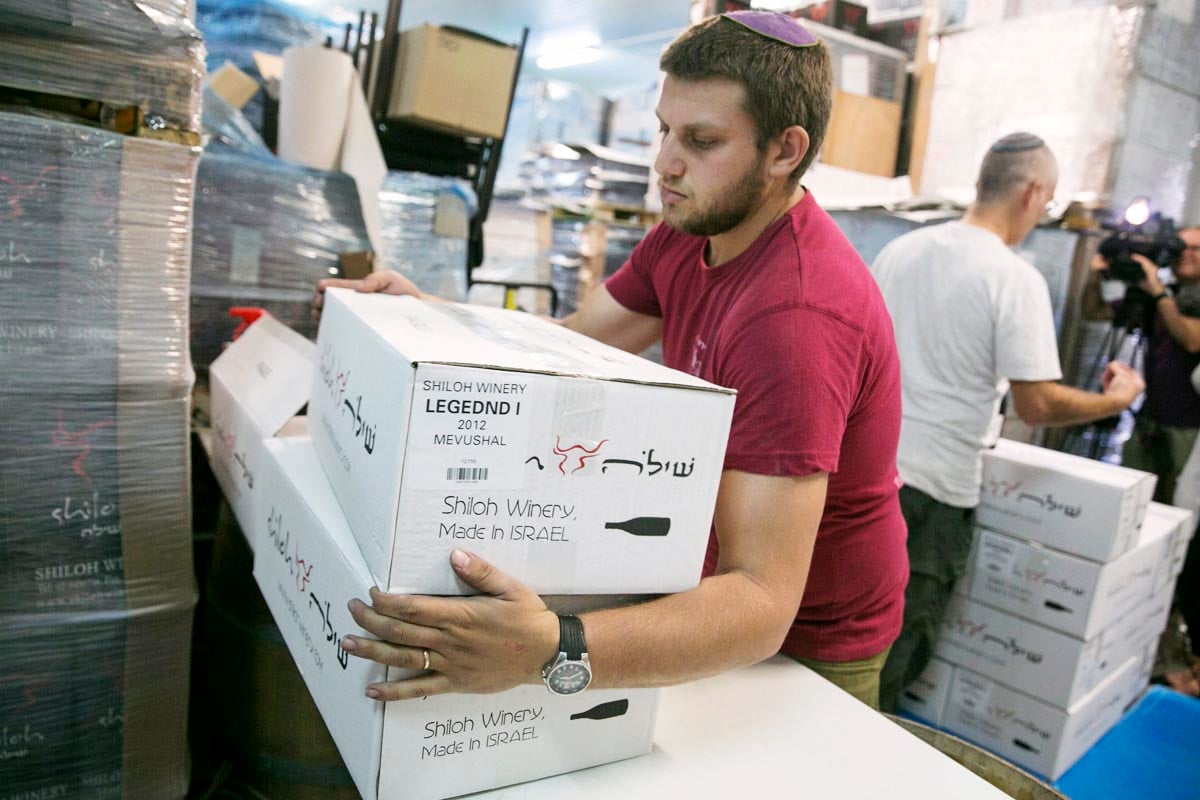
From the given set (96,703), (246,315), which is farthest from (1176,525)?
(96,703)

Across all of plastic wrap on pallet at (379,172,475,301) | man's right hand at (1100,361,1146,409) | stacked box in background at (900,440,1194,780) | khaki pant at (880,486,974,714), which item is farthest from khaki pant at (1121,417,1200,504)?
plastic wrap on pallet at (379,172,475,301)

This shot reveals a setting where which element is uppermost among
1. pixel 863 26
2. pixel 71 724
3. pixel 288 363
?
pixel 863 26

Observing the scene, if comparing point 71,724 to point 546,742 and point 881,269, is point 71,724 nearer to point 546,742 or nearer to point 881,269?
point 546,742

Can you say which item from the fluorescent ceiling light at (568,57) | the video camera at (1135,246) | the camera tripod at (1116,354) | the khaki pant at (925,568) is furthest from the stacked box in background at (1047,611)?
the fluorescent ceiling light at (568,57)

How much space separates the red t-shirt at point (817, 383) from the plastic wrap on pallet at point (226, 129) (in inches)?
51.7

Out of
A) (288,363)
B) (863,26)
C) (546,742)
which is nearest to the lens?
(546,742)

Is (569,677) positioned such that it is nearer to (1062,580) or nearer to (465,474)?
(465,474)

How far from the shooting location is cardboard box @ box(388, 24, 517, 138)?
2.55m

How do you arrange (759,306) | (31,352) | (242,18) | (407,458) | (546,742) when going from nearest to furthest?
(407,458) < (546,742) < (759,306) < (31,352) < (242,18)

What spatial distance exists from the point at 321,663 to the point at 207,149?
1.66 meters

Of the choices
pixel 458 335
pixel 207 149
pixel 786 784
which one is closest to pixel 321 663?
pixel 458 335

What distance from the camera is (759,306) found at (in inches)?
38.4

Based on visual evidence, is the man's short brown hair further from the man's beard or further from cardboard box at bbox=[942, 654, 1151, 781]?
cardboard box at bbox=[942, 654, 1151, 781]

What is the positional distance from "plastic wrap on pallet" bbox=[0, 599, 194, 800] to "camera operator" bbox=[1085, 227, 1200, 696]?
9.91 feet
